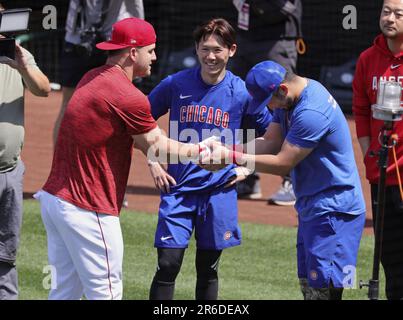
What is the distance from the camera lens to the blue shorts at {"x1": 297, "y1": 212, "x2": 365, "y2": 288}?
24.0 ft

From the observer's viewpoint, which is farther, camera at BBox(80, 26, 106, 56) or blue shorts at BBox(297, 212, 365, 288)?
camera at BBox(80, 26, 106, 56)

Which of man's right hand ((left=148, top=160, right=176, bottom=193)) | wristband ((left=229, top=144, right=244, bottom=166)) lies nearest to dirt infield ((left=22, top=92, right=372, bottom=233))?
man's right hand ((left=148, top=160, right=176, bottom=193))

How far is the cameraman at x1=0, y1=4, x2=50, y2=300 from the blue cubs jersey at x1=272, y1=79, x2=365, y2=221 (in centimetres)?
165

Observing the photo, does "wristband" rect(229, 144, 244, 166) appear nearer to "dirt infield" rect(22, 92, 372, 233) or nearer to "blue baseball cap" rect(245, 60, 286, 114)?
"blue baseball cap" rect(245, 60, 286, 114)

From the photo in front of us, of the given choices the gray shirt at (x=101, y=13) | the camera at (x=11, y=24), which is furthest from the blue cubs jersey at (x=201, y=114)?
the gray shirt at (x=101, y=13)

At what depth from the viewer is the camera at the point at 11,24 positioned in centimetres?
705

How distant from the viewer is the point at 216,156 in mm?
7316

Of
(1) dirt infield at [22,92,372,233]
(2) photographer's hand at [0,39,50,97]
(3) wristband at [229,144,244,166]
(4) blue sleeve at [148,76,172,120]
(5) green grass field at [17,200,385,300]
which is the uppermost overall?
(2) photographer's hand at [0,39,50,97]

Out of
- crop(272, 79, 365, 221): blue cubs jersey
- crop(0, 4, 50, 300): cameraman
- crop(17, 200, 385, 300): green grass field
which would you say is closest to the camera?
crop(272, 79, 365, 221): blue cubs jersey

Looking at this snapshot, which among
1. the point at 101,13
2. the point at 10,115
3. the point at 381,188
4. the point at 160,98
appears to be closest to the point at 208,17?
the point at 101,13

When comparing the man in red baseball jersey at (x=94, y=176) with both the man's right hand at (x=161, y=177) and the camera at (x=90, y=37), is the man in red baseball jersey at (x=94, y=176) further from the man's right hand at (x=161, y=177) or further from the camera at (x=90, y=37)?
the camera at (x=90, y=37)

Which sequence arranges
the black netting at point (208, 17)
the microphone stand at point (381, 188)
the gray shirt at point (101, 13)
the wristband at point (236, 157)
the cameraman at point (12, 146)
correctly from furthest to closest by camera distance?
the black netting at point (208, 17) → the gray shirt at point (101, 13) → the cameraman at point (12, 146) → the wristband at point (236, 157) → the microphone stand at point (381, 188)

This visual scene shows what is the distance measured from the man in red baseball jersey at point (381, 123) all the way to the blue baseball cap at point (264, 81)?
93cm

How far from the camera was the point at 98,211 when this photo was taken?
7.07 metres
